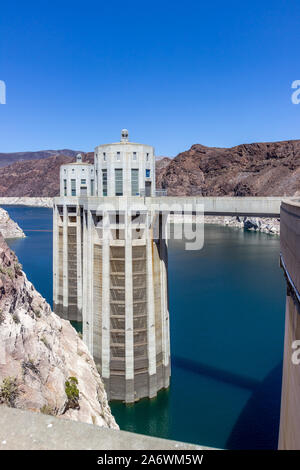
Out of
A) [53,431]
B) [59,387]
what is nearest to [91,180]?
[59,387]

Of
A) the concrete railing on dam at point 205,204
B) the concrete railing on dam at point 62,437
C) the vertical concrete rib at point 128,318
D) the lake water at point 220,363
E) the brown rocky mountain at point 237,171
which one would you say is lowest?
the lake water at point 220,363

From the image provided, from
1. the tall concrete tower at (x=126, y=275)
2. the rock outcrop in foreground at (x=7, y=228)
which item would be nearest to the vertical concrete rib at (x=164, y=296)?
the tall concrete tower at (x=126, y=275)

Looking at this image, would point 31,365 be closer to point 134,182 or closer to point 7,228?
point 134,182

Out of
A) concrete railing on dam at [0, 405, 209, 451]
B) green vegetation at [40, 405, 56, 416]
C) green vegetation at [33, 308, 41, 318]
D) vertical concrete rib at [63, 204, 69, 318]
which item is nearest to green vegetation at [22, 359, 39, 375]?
green vegetation at [40, 405, 56, 416]

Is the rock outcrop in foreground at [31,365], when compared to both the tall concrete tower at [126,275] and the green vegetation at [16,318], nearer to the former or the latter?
the green vegetation at [16,318]

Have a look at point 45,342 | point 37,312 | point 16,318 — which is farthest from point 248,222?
point 16,318
